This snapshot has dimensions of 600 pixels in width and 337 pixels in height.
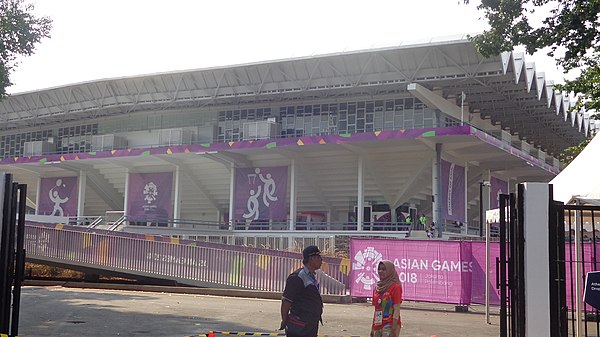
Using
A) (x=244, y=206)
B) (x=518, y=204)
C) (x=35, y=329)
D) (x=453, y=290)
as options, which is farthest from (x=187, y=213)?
(x=518, y=204)

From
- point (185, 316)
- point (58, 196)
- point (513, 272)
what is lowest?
point (185, 316)

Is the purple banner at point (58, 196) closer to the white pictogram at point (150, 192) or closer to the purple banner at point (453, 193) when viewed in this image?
the white pictogram at point (150, 192)

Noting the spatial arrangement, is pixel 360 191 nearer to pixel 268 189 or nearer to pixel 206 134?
pixel 268 189

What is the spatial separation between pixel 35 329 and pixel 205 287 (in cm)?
1062

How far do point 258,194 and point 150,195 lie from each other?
9.18m

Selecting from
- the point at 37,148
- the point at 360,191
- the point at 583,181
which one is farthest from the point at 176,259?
the point at 37,148

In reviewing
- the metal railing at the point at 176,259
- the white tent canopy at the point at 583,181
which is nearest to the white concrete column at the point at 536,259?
the white tent canopy at the point at 583,181

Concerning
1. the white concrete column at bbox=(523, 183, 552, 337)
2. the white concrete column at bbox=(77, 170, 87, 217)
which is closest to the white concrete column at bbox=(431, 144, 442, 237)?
the white concrete column at bbox=(77, 170, 87, 217)

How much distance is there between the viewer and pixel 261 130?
42.9 meters

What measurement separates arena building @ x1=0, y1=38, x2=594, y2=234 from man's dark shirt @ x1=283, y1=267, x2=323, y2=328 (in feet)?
92.1

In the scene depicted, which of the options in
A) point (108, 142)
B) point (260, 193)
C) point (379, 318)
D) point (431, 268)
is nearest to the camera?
point (379, 318)

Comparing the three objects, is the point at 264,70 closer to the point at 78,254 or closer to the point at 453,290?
the point at 78,254

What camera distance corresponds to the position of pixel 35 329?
12.1 m

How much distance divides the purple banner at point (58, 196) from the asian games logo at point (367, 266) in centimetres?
3790
